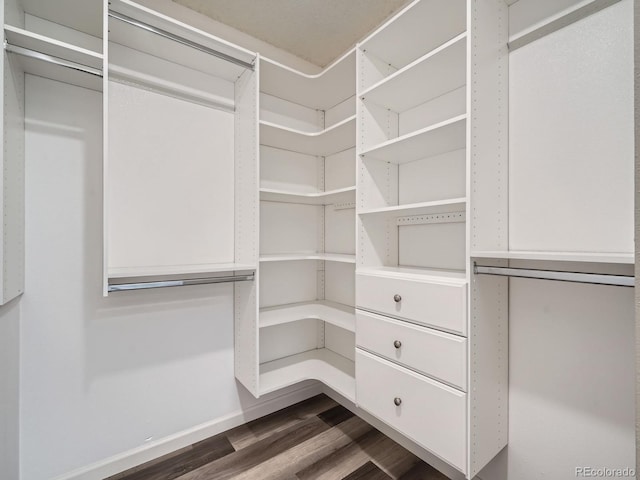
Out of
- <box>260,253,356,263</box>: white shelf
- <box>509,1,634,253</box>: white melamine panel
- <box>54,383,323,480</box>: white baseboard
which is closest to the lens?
<box>509,1,634,253</box>: white melamine panel

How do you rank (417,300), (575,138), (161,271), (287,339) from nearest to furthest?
(575,138) < (417,300) < (161,271) < (287,339)

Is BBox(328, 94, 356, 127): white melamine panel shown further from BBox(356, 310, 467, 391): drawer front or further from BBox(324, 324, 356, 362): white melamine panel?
BBox(324, 324, 356, 362): white melamine panel

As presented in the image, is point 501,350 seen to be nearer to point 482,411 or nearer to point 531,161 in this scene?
point 482,411

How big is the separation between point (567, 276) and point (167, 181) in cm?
197

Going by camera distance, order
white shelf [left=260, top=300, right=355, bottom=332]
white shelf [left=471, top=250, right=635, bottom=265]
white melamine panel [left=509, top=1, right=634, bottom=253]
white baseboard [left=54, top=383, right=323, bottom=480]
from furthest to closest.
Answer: white shelf [left=260, top=300, right=355, bottom=332]
white baseboard [left=54, top=383, right=323, bottom=480]
white melamine panel [left=509, top=1, right=634, bottom=253]
white shelf [left=471, top=250, right=635, bottom=265]

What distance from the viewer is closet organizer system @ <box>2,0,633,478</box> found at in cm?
126

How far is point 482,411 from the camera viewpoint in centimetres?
129

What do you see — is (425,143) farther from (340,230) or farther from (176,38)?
(176,38)

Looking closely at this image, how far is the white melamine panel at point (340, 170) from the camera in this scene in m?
2.20

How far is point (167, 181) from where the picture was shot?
177 centimetres

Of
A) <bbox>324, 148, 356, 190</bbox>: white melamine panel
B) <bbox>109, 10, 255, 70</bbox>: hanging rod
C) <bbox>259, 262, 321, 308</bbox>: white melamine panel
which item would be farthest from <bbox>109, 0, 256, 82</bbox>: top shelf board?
<bbox>259, 262, 321, 308</bbox>: white melamine panel

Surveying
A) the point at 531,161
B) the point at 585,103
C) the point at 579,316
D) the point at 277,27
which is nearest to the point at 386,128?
the point at 531,161

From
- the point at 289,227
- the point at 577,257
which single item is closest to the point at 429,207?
the point at 577,257

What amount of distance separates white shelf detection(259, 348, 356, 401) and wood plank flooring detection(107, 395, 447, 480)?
340mm
